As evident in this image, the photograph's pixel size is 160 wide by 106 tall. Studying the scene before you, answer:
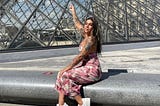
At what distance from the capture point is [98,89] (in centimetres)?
534

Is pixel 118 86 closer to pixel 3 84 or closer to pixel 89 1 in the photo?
pixel 3 84

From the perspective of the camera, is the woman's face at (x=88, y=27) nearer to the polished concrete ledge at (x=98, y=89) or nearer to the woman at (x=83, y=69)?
the woman at (x=83, y=69)

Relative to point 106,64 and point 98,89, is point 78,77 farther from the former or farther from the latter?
point 106,64

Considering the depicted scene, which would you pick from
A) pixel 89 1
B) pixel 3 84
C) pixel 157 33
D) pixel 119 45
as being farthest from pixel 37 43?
pixel 3 84

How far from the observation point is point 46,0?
32.5 metres

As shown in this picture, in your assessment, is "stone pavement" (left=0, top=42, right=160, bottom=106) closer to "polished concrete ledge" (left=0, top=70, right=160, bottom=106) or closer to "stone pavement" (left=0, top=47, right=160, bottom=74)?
"stone pavement" (left=0, top=47, right=160, bottom=74)

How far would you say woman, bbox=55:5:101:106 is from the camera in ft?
18.0

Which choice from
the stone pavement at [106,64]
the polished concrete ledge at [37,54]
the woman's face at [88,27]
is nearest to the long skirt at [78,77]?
the woman's face at [88,27]

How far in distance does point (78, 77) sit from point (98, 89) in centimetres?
39

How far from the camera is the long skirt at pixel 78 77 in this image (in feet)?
18.0

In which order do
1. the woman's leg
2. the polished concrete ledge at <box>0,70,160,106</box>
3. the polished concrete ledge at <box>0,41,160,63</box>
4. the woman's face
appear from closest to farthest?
the polished concrete ledge at <box>0,70,160,106</box>, the woman's leg, the woman's face, the polished concrete ledge at <box>0,41,160,63</box>

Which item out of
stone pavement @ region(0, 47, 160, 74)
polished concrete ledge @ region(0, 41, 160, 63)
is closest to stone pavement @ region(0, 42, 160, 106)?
stone pavement @ region(0, 47, 160, 74)

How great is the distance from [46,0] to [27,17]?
2.94 m

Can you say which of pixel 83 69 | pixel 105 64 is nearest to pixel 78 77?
pixel 83 69
